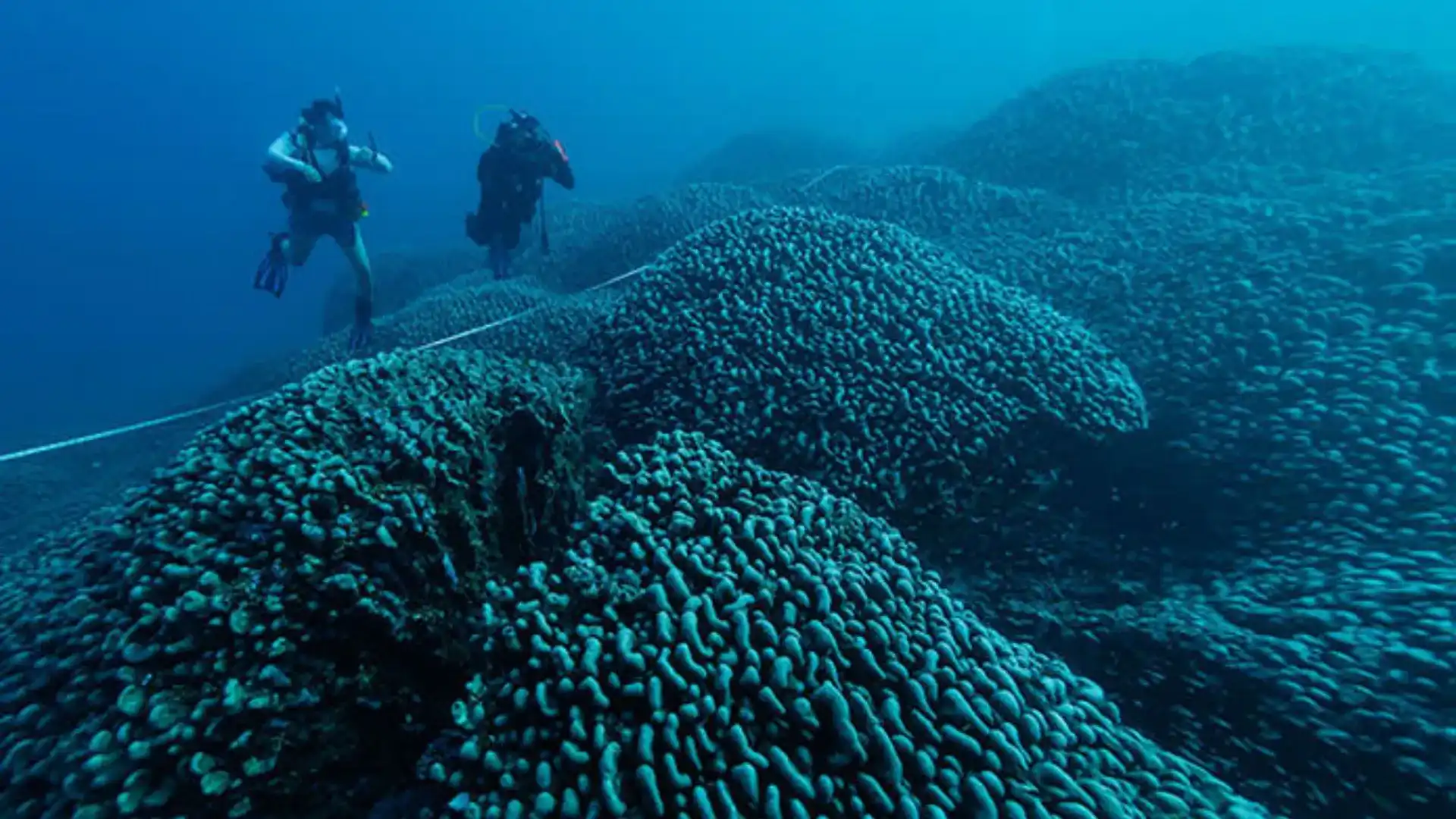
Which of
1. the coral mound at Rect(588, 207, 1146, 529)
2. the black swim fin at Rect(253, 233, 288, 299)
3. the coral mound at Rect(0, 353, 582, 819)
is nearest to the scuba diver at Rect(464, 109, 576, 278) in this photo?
the black swim fin at Rect(253, 233, 288, 299)

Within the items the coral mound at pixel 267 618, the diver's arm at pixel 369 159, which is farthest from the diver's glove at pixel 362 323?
the coral mound at pixel 267 618

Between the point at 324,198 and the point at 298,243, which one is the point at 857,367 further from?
the point at 298,243

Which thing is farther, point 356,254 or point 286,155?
point 356,254

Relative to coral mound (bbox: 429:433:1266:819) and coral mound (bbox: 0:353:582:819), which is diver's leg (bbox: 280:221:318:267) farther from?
coral mound (bbox: 429:433:1266:819)

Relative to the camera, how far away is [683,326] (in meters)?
Result: 4.73

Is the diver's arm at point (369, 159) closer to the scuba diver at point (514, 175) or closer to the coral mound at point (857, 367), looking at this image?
the scuba diver at point (514, 175)

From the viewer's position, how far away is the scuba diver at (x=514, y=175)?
8523mm

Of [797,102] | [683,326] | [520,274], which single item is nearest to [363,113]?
[797,102]

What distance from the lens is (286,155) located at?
8.12 meters

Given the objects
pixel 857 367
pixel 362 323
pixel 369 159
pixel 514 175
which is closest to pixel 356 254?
pixel 362 323

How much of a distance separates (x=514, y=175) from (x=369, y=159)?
6.32 ft

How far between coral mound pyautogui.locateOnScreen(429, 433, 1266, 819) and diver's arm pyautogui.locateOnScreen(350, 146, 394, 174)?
803 cm

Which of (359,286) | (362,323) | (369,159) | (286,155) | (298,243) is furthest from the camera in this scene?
(298,243)

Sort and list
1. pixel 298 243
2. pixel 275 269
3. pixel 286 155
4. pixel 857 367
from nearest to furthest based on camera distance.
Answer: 1. pixel 857 367
2. pixel 286 155
3. pixel 275 269
4. pixel 298 243
